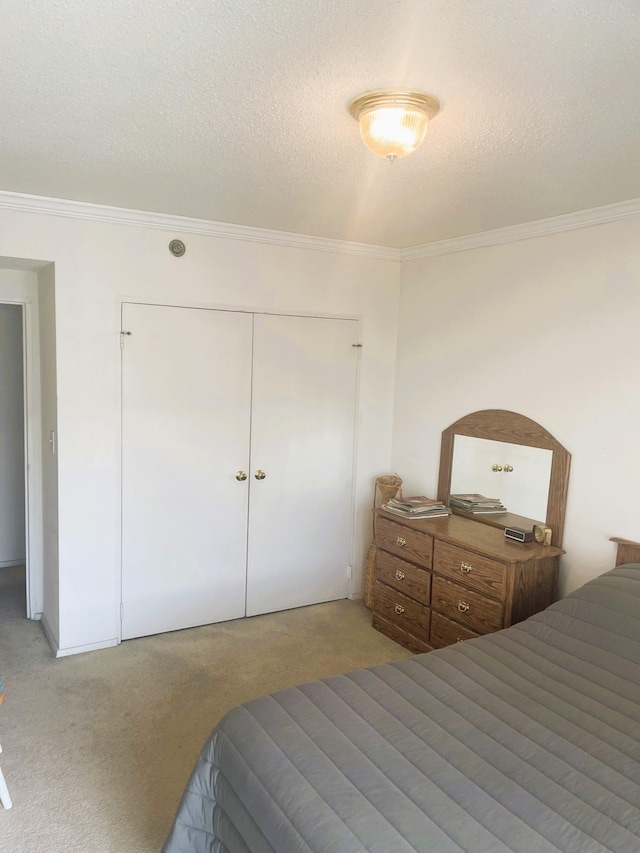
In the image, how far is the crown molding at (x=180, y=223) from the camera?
2.98m

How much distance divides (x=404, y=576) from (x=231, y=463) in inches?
48.1

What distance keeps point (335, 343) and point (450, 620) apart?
1.84m

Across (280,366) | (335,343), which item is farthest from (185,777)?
(335,343)

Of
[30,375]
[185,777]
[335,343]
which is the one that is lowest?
[185,777]

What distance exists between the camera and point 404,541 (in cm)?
344

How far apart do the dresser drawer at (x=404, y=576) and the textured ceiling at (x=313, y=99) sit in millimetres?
1923

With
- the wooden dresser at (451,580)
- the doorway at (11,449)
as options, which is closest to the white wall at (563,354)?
the wooden dresser at (451,580)

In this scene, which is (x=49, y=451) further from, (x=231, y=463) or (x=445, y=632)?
(x=445, y=632)

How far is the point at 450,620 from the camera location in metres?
3.16

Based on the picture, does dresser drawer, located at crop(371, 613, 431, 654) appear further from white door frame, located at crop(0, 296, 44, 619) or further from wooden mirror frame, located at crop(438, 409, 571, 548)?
white door frame, located at crop(0, 296, 44, 619)

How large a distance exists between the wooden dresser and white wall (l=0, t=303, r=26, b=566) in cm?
284

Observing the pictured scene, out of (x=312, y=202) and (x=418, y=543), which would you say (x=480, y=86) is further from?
(x=418, y=543)

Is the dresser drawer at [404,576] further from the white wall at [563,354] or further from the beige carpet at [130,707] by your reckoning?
the white wall at [563,354]

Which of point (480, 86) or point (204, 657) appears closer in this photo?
point (480, 86)
